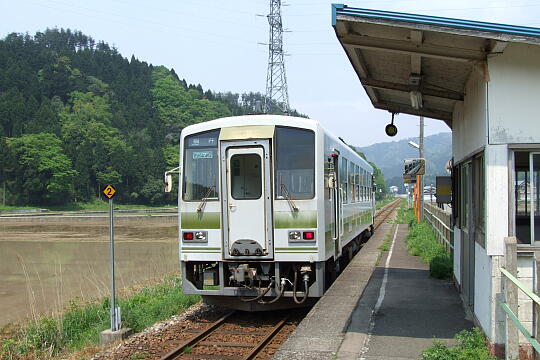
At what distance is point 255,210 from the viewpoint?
9.08m

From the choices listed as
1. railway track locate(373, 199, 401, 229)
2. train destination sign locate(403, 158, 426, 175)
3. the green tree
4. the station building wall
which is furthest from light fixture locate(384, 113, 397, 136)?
the green tree

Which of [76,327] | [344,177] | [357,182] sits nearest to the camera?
[76,327]

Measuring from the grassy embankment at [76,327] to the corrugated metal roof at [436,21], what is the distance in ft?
19.0

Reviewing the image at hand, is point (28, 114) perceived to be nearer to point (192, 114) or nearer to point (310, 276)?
point (192, 114)

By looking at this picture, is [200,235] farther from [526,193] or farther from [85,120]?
[85,120]

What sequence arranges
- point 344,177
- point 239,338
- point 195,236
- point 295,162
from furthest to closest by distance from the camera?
point 344,177 < point 195,236 < point 295,162 < point 239,338

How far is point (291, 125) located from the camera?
30.1 ft

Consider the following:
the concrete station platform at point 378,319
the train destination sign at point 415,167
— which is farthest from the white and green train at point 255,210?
the train destination sign at point 415,167

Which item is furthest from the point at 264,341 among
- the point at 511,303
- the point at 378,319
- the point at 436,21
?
the point at 436,21

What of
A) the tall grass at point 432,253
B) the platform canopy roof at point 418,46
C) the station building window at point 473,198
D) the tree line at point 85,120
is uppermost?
the tree line at point 85,120

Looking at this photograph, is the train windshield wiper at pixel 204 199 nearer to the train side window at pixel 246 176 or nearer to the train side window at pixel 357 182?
the train side window at pixel 246 176

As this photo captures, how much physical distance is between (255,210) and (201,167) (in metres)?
1.14

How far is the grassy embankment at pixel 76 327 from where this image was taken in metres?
9.51

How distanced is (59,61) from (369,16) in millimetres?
144404
